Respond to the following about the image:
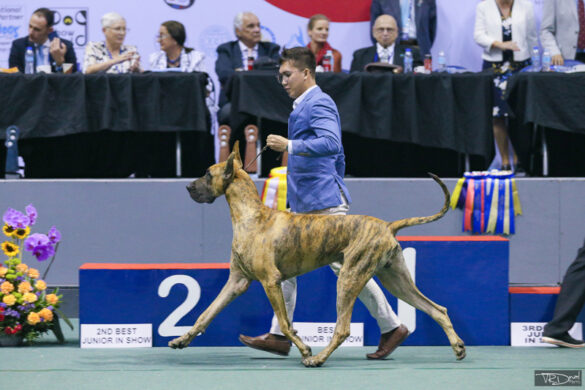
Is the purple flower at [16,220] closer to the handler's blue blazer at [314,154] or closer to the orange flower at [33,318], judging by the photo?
the orange flower at [33,318]

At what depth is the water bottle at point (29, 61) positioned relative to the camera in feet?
31.1

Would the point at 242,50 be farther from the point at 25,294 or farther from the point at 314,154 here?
the point at 314,154

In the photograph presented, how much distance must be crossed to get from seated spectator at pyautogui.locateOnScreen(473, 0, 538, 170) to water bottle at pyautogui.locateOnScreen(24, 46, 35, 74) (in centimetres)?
443

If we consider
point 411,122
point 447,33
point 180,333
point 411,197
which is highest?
point 447,33

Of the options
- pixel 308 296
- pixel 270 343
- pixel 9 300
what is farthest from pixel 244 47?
pixel 270 343

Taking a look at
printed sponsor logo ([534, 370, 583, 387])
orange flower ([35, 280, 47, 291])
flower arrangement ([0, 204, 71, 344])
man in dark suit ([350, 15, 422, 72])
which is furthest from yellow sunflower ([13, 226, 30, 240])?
man in dark suit ([350, 15, 422, 72])

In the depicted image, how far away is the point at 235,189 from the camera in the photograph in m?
5.91

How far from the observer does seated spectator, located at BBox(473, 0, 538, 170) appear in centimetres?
986

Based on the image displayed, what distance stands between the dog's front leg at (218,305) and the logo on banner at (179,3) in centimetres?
562

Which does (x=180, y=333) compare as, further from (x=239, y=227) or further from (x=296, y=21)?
(x=296, y=21)

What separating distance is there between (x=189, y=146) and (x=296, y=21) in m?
2.39

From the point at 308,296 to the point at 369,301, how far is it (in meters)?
0.58

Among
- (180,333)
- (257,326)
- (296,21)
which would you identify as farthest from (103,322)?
(296,21)

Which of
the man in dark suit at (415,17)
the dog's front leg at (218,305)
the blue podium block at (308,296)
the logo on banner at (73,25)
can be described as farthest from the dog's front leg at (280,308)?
the logo on banner at (73,25)
